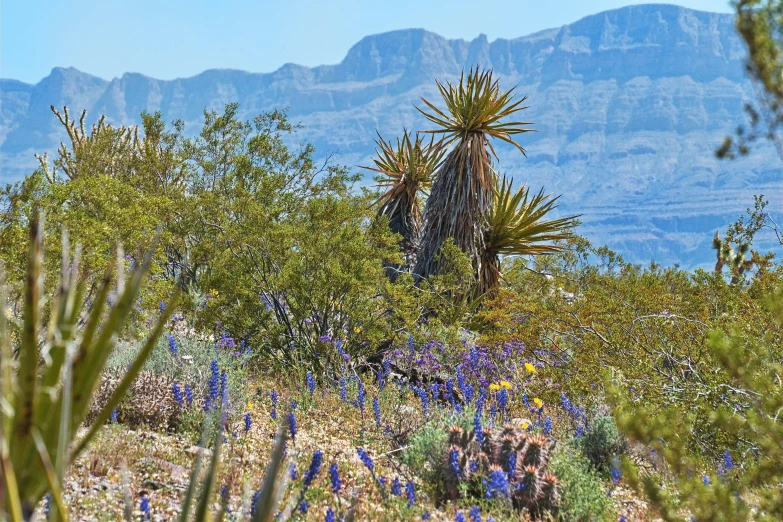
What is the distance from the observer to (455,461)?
388cm

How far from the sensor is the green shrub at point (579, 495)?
12.3 ft

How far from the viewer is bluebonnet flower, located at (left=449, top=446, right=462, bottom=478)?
3861mm

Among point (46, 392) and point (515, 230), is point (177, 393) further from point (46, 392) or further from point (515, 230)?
point (515, 230)

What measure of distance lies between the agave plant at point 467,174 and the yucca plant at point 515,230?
24cm

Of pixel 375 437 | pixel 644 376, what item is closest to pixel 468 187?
pixel 644 376

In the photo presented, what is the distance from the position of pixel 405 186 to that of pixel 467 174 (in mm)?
2215

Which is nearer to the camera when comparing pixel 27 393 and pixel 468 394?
pixel 27 393

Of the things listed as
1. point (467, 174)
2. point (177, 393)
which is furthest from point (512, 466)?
point (467, 174)

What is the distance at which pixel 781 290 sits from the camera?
270 centimetres

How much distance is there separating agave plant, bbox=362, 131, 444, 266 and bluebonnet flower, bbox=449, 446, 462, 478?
32.1ft

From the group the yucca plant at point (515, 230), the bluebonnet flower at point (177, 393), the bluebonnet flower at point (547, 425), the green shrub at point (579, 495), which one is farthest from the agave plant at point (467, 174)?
the green shrub at point (579, 495)

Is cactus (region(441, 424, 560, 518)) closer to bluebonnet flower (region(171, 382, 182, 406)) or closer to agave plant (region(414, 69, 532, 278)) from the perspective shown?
bluebonnet flower (region(171, 382, 182, 406))

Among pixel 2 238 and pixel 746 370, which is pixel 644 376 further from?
pixel 2 238

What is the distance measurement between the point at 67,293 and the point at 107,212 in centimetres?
559
